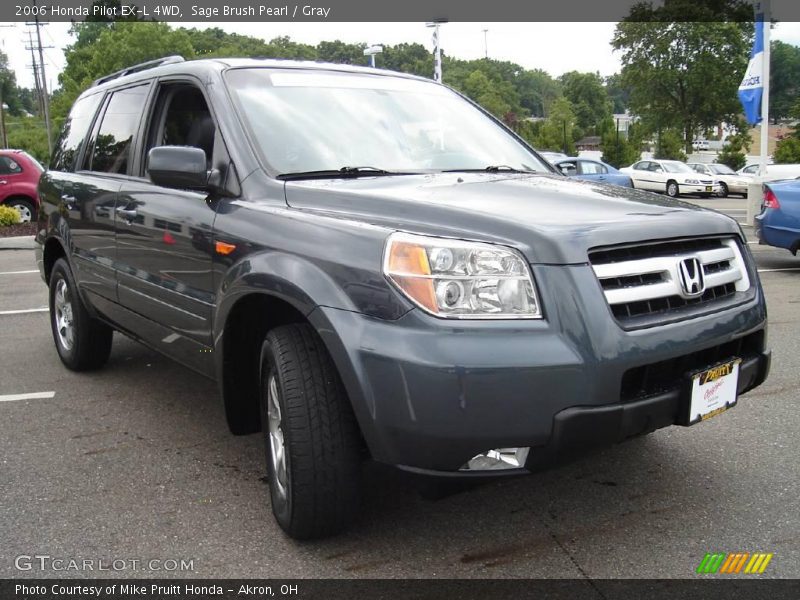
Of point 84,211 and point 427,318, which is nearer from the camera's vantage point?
point 427,318

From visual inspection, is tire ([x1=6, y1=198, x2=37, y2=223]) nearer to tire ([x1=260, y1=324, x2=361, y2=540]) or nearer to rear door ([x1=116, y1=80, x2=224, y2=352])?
rear door ([x1=116, y1=80, x2=224, y2=352])

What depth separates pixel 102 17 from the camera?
80188mm

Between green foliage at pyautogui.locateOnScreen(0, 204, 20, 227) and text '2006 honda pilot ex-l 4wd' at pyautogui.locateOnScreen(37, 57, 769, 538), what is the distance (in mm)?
12493

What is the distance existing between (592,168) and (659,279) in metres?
21.1

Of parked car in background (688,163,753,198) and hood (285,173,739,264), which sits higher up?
hood (285,173,739,264)

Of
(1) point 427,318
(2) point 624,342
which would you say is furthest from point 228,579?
(2) point 624,342

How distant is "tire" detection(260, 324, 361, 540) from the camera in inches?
105

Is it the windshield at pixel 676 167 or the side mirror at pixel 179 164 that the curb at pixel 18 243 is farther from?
the windshield at pixel 676 167

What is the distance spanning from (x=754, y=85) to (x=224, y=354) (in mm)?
16406

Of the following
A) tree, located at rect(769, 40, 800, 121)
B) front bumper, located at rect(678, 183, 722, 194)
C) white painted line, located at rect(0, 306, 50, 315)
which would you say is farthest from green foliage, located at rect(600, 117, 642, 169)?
tree, located at rect(769, 40, 800, 121)

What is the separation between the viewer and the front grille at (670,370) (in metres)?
2.52

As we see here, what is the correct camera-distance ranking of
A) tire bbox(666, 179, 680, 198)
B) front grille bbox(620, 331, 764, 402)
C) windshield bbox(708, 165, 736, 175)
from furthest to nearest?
windshield bbox(708, 165, 736, 175) → tire bbox(666, 179, 680, 198) → front grille bbox(620, 331, 764, 402)

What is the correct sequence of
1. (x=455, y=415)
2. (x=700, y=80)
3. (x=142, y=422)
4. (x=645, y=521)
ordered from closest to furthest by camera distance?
(x=455, y=415) < (x=645, y=521) < (x=142, y=422) < (x=700, y=80)

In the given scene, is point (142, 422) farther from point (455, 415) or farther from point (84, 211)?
point (455, 415)
